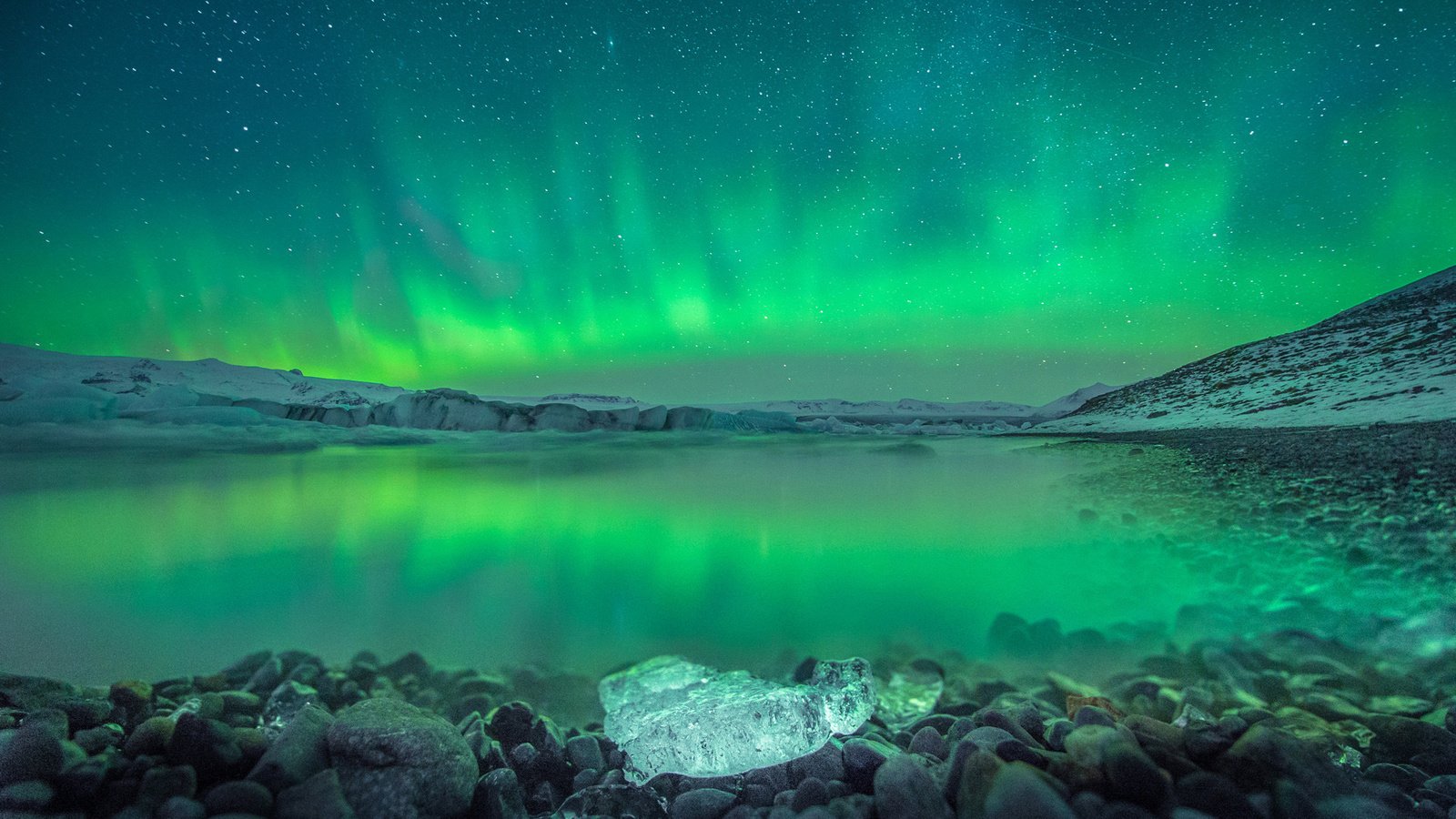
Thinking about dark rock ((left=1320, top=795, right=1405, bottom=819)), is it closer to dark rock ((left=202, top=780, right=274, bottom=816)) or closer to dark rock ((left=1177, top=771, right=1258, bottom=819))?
dark rock ((left=1177, top=771, right=1258, bottom=819))

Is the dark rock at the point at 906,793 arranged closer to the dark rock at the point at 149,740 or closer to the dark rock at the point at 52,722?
the dark rock at the point at 149,740

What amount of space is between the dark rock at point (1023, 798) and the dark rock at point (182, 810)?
261 cm

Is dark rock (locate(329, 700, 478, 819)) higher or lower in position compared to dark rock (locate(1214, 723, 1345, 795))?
lower

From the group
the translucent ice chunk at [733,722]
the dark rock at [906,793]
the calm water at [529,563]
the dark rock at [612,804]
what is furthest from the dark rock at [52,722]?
the dark rock at [906,793]

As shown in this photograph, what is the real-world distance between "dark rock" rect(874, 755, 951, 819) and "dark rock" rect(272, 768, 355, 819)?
6.39 ft

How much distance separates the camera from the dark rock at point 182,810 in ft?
5.22

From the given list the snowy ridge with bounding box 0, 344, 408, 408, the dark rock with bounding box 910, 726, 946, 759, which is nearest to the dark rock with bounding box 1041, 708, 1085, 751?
the dark rock with bounding box 910, 726, 946, 759

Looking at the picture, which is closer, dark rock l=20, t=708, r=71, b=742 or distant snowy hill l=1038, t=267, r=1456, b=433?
dark rock l=20, t=708, r=71, b=742

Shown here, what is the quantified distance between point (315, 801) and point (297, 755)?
0.34 meters

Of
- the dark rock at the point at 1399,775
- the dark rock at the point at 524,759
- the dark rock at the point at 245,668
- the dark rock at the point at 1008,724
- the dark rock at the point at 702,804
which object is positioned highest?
the dark rock at the point at 1008,724

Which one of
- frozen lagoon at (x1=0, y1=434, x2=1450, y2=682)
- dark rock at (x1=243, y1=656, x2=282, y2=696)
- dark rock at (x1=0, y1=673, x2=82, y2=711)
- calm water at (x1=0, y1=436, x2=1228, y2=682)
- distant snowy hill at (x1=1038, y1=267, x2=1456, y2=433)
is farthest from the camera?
distant snowy hill at (x1=1038, y1=267, x2=1456, y2=433)

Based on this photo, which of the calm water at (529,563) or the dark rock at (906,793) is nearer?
the dark rock at (906,793)

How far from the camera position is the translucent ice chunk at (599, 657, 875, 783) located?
240cm

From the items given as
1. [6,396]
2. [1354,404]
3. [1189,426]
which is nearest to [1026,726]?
[1354,404]
